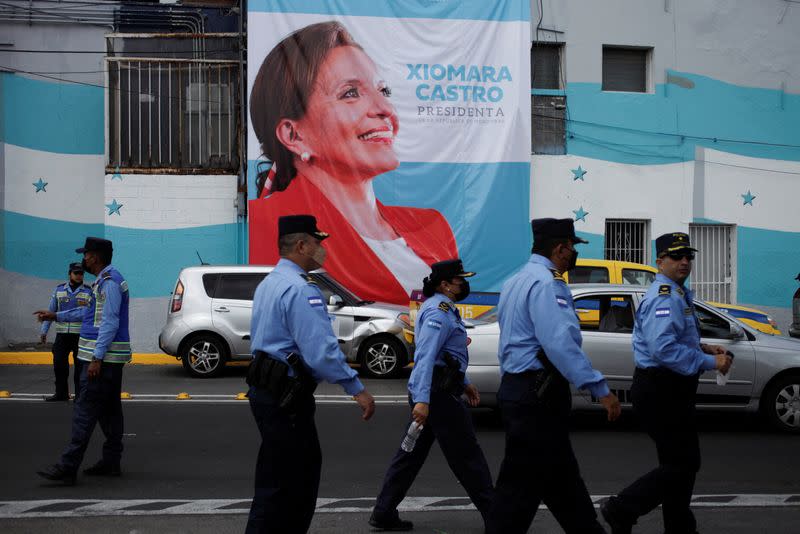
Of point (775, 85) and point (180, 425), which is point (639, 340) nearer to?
point (180, 425)

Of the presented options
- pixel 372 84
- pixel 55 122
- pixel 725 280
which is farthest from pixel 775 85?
pixel 55 122

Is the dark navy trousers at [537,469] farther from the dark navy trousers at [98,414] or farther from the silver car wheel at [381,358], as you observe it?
the silver car wheel at [381,358]

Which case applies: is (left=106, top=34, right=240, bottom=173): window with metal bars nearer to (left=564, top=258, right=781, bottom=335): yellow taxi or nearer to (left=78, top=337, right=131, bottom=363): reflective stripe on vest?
(left=564, top=258, right=781, bottom=335): yellow taxi

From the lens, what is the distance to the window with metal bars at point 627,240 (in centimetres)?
2036

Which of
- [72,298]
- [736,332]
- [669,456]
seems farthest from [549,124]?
[669,456]

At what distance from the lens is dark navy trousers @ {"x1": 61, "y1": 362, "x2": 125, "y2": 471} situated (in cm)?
782

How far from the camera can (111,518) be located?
22.5 feet

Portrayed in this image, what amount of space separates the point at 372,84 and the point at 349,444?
34.4 feet

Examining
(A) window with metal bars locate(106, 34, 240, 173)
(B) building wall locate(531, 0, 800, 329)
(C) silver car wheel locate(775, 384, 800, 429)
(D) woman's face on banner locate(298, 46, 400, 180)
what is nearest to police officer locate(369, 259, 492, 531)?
(C) silver car wheel locate(775, 384, 800, 429)

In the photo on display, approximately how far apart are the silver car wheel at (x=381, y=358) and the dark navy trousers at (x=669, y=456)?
9.53m

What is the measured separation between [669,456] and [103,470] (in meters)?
4.66

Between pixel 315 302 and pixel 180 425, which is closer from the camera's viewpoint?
pixel 315 302

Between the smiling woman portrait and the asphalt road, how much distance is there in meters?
5.98

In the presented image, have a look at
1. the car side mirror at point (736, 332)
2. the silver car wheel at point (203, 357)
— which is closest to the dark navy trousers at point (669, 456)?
the car side mirror at point (736, 332)
